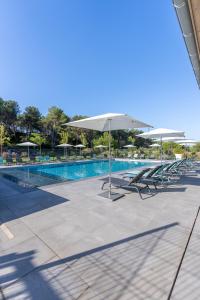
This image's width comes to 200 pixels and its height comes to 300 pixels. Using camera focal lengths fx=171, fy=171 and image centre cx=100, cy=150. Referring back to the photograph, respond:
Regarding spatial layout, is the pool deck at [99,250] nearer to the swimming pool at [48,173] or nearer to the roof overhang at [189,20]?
the roof overhang at [189,20]

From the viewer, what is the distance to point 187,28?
6.32 ft

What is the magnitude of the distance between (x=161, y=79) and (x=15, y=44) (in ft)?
31.7

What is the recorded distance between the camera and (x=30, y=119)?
3016cm

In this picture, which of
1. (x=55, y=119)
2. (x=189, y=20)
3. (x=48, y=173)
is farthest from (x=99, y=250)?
(x=55, y=119)

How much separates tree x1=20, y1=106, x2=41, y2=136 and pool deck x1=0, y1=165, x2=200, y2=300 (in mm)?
28310

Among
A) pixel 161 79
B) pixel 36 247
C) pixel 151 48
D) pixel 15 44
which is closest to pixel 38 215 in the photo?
pixel 36 247

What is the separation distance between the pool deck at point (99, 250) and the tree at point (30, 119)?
2831cm

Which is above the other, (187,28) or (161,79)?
(161,79)

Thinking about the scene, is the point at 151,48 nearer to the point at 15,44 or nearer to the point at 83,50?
the point at 83,50

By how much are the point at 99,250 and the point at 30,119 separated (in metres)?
31.1

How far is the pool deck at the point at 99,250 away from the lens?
5.58ft

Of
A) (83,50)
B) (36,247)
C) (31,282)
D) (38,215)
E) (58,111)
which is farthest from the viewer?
(58,111)

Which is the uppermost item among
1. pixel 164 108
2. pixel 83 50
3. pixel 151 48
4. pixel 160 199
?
pixel 83 50

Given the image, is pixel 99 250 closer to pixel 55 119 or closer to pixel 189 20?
pixel 189 20
